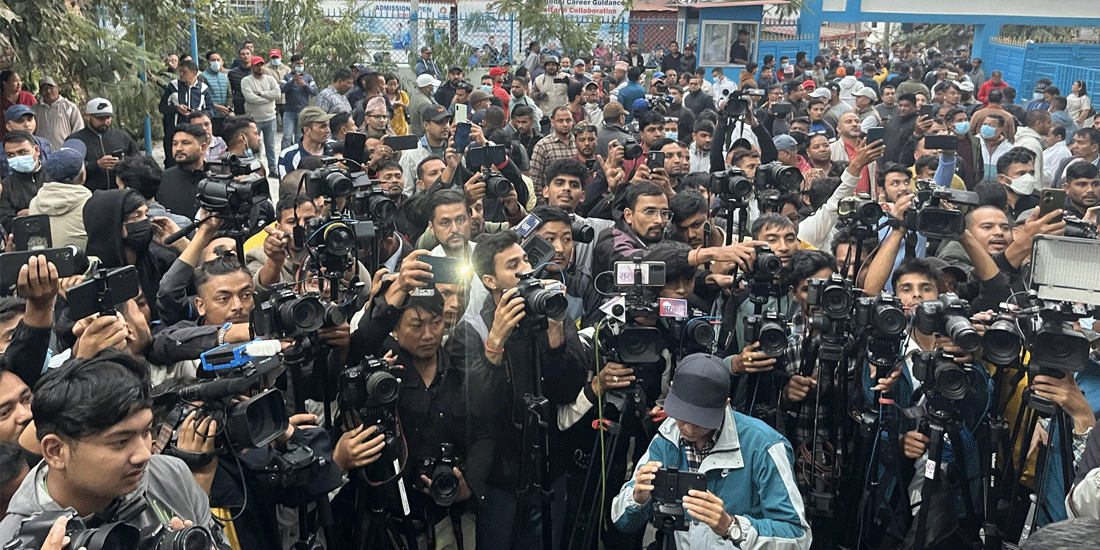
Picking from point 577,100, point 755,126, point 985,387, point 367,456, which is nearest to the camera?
point 367,456

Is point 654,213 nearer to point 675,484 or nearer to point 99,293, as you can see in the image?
point 675,484

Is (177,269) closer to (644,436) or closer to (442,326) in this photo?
(442,326)

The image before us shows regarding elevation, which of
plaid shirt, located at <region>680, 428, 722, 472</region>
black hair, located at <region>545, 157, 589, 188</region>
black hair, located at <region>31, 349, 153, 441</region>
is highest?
black hair, located at <region>545, 157, 589, 188</region>

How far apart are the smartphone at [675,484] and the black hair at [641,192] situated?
2.38 meters

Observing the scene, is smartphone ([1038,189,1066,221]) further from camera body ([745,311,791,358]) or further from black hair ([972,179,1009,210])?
camera body ([745,311,791,358])

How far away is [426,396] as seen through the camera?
3.74 metres

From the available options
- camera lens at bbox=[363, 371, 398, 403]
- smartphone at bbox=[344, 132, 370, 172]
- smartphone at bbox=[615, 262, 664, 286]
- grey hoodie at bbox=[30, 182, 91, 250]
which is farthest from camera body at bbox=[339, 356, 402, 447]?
grey hoodie at bbox=[30, 182, 91, 250]

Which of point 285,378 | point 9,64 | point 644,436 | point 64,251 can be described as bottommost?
point 644,436

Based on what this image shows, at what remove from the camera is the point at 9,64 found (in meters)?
8.09

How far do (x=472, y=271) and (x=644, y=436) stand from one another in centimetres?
97

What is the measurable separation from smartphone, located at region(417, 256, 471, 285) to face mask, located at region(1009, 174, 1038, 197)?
432 cm

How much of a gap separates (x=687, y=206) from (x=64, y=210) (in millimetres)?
3208

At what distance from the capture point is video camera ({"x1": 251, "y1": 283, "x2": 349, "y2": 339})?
317cm

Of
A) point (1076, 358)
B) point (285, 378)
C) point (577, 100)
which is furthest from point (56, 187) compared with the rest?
point (577, 100)
